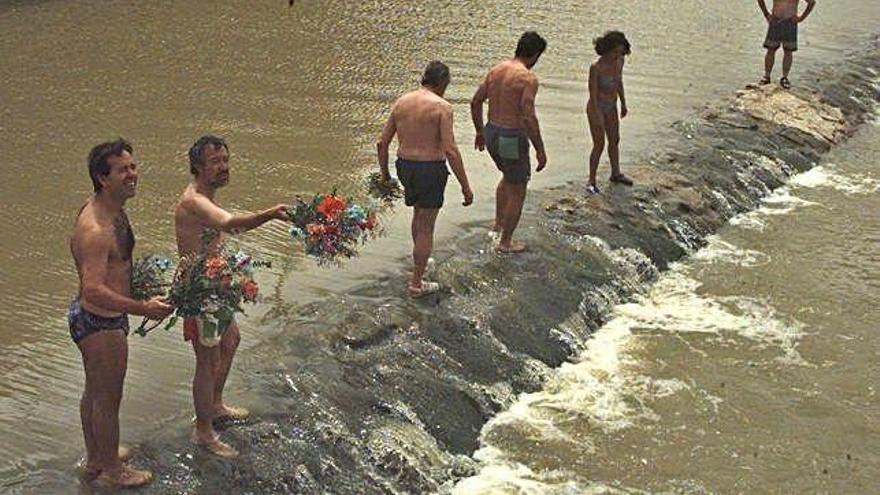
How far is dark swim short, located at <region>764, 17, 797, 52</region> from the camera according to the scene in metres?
15.0

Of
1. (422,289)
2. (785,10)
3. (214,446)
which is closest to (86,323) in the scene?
(214,446)

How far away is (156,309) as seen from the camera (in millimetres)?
4426

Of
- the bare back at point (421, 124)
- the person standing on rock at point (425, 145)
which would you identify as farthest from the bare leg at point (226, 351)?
the bare back at point (421, 124)

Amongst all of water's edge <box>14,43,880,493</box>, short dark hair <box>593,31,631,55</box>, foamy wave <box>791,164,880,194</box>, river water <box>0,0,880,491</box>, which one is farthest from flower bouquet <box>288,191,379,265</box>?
foamy wave <box>791,164,880,194</box>

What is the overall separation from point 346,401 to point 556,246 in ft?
11.2

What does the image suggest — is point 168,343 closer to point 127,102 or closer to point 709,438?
point 709,438

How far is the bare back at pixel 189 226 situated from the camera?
492cm

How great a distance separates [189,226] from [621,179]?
6708mm

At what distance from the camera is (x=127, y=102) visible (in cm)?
1255

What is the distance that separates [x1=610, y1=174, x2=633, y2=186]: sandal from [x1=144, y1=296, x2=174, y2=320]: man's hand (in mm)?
7105

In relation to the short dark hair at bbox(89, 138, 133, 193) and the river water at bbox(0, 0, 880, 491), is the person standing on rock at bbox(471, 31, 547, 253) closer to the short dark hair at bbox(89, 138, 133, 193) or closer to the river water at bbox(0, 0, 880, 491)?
the river water at bbox(0, 0, 880, 491)

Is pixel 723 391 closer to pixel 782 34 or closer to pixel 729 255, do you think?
pixel 729 255

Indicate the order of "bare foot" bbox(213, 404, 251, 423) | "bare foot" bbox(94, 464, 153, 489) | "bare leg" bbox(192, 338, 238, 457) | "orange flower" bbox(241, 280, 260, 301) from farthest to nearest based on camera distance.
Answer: "bare foot" bbox(213, 404, 251, 423) < "bare leg" bbox(192, 338, 238, 457) < "bare foot" bbox(94, 464, 153, 489) < "orange flower" bbox(241, 280, 260, 301)

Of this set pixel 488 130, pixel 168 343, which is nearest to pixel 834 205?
pixel 488 130
